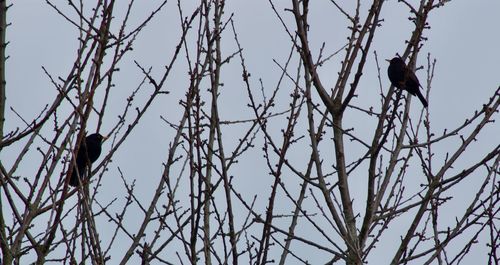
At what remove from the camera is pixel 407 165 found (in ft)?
12.7

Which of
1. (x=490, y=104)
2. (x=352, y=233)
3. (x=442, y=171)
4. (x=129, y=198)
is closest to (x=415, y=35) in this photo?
(x=490, y=104)

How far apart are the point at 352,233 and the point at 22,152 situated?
63.9 inches

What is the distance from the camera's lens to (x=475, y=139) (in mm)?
3318

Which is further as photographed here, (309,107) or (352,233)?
(309,107)

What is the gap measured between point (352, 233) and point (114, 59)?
1.19 m

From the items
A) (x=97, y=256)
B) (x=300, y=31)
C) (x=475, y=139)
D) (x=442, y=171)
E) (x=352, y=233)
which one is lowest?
(x=97, y=256)

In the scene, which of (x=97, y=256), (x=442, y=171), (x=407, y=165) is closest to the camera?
(x=97, y=256)

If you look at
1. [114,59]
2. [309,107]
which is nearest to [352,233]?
[309,107]

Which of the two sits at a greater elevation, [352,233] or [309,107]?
[309,107]

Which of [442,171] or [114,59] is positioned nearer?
[114,59]

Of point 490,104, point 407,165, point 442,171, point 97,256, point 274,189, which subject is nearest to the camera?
point 97,256

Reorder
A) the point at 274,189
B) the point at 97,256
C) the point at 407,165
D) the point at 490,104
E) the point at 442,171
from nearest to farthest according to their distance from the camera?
the point at 97,256
the point at 274,189
the point at 442,171
the point at 490,104
the point at 407,165

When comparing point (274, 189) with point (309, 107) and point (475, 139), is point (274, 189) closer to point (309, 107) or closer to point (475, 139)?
point (309, 107)

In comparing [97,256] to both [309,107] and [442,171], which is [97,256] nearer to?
[309,107]
